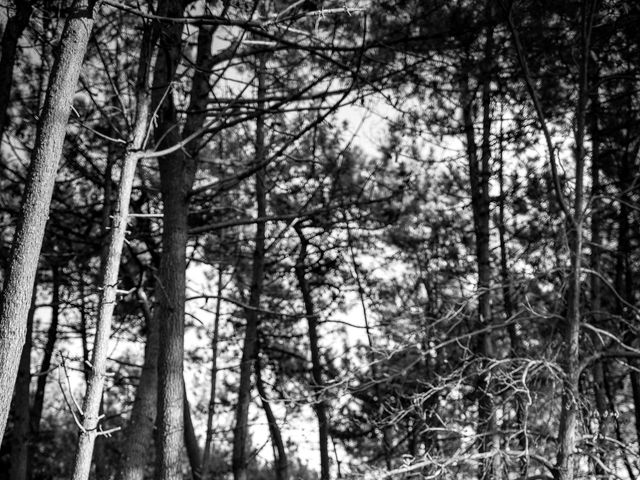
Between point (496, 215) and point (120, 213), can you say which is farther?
point (496, 215)

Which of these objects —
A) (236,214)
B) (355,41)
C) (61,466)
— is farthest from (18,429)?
(61,466)

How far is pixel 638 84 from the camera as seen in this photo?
839 cm

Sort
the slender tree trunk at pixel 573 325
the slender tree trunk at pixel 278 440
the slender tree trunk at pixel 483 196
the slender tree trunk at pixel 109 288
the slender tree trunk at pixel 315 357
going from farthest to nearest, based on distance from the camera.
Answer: the slender tree trunk at pixel 278 440 < the slender tree trunk at pixel 315 357 < the slender tree trunk at pixel 483 196 < the slender tree trunk at pixel 573 325 < the slender tree trunk at pixel 109 288

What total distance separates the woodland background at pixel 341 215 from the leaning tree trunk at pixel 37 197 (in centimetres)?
1

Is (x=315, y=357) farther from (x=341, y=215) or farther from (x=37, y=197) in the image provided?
(x=37, y=197)

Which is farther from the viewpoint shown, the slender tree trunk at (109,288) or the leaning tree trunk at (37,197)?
the slender tree trunk at (109,288)

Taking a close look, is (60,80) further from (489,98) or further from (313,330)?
(313,330)

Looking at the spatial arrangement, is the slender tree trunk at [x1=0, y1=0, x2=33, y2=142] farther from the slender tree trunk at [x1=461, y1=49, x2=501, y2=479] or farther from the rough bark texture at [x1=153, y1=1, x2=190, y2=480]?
the slender tree trunk at [x1=461, y1=49, x2=501, y2=479]

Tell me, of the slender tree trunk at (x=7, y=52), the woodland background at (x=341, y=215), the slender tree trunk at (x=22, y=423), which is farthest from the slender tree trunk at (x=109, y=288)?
the slender tree trunk at (x=22, y=423)

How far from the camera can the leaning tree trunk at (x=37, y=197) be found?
3.13 meters

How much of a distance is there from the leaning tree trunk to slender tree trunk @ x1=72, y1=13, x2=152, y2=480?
1.77 ft

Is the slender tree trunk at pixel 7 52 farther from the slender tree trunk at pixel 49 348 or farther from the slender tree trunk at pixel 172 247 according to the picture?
the slender tree trunk at pixel 49 348

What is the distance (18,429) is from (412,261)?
678cm

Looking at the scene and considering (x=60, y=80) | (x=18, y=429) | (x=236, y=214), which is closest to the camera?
(x=60, y=80)
